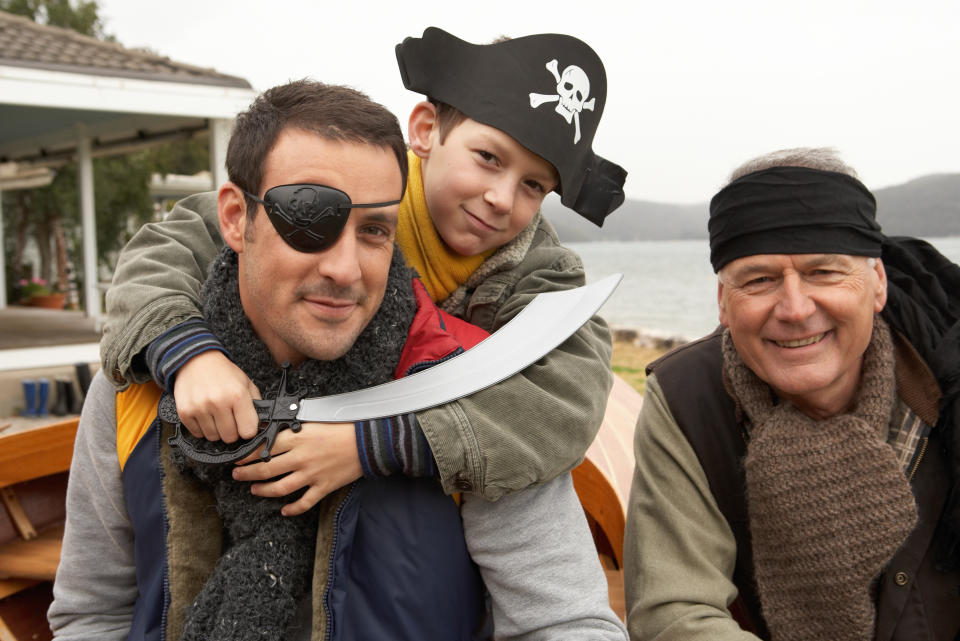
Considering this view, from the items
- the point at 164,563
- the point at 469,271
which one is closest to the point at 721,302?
the point at 469,271

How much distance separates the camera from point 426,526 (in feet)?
5.32

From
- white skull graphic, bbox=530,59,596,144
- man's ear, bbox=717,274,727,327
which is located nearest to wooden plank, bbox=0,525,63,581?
white skull graphic, bbox=530,59,596,144

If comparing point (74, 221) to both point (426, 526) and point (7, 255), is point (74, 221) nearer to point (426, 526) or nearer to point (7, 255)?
point (7, 255)

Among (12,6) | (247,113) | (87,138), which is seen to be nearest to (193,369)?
(247,113)

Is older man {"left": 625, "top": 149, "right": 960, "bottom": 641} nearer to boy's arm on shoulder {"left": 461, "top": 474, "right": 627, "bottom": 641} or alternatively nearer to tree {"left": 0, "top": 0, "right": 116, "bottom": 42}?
boy's arm on shoulder {"left": 461, "top": 474, "right": 627, "bottom": 641}

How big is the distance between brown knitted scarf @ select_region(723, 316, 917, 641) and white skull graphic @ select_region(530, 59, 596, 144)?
101cm

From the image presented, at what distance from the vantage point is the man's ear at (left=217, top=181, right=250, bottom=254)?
1625mm

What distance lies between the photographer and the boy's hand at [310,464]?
152 cm

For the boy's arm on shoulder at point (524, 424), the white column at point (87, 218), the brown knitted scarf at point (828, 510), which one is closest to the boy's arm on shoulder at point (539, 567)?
the boy's arm on shoulder at point (524, 424)

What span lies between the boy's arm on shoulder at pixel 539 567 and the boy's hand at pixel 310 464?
0.30 metres

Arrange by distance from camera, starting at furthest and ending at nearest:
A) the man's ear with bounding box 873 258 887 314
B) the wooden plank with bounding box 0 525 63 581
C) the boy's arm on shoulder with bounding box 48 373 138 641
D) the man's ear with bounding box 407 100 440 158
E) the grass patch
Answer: the grass patch
the wooden plank with bounding box 0 525 63 581
the man's ear with bounding box 407 100 440 158
the man's ear with bounding box 873 258 887 314
the boy's arm on shoulder with bounding box 48 373 138 641

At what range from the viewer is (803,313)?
1926 millimetres

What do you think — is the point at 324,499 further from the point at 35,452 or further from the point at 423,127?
the point at 35,452

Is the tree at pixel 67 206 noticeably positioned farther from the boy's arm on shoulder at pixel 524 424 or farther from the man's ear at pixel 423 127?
the boy's arm on shoulder at pixel 524 424
